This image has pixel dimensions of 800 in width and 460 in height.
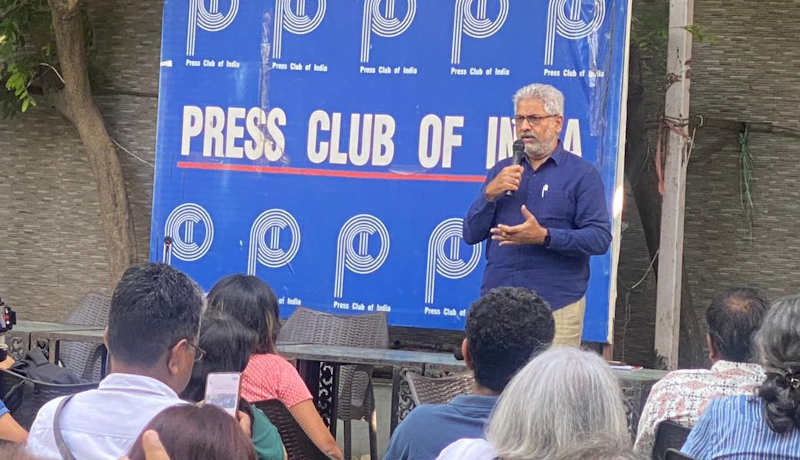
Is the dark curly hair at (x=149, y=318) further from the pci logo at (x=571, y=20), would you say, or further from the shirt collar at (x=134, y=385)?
the pci logo at (x=571, y=20)

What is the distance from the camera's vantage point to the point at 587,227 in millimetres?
4590

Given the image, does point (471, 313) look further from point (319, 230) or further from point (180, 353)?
point (319, 230)

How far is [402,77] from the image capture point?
Answer: 25.0ft

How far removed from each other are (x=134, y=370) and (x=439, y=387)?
1.77 meters

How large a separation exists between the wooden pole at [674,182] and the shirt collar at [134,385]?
17.1 ft

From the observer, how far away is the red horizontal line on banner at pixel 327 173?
294 inches

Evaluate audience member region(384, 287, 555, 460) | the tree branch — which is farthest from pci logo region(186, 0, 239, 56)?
audience member region(384, 287, 555, 460)

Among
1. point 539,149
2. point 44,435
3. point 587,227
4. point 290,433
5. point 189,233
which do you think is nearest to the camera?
point 44,435

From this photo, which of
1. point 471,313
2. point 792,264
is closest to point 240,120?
point 792,264

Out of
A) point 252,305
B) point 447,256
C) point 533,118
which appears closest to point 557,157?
point 533,118

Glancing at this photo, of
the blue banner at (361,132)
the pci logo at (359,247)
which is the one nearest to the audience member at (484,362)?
the blue banner at (361,132)

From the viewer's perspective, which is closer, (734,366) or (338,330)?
(734,366)

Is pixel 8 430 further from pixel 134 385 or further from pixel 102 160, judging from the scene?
pixel 102 160

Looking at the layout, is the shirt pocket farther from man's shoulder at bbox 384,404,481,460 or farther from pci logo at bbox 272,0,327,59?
pci logo at bbox 272,0,327,59
